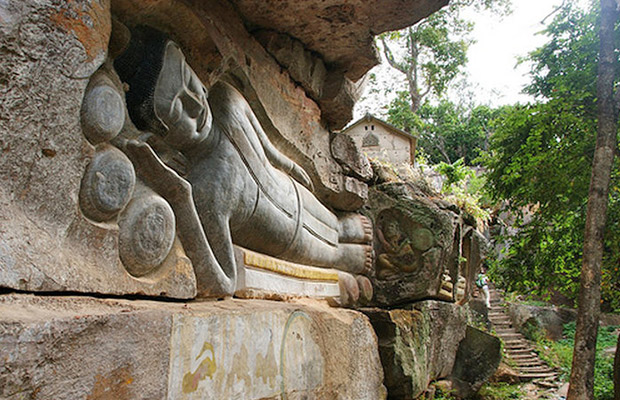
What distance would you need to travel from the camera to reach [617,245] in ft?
19.3

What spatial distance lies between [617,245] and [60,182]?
6.47 metres

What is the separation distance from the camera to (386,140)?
1551 cm

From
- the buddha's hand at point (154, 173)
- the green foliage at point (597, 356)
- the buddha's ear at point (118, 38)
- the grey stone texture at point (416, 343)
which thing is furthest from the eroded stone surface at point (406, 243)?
the green foliage at point (597, 356)

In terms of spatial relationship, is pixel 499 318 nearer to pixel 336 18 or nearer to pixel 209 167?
pixel 336 18

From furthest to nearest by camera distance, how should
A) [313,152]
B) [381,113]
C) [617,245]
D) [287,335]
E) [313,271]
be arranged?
[381,113] → [617,245] → [313,152] → [313,271] → [287,335]

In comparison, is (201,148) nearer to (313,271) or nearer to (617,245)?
(313,271)

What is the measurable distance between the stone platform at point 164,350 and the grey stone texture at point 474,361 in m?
2.87

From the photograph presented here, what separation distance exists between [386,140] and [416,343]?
12.0 m

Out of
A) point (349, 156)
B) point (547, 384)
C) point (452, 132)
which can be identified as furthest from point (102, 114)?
point (452, 132)

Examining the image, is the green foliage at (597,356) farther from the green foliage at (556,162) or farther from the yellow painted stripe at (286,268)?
the yellow painted stripe at (286,268)

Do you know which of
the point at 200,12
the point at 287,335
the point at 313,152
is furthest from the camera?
the point at 313,152

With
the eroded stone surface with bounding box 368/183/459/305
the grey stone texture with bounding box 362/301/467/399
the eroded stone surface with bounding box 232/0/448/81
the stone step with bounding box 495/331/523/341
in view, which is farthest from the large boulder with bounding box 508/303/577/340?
the eroded stone surface with bounding box 232/0/448/81

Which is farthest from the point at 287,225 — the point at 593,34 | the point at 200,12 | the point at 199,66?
the point at 593,34

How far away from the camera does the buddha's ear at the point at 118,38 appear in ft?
6.11
